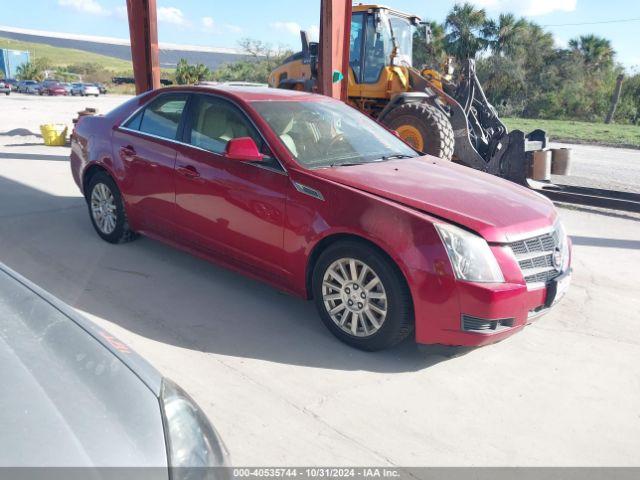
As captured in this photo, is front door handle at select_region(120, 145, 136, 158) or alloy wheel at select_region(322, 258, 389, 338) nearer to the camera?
alloy wheel at select_region(322, 258, 389, 338)

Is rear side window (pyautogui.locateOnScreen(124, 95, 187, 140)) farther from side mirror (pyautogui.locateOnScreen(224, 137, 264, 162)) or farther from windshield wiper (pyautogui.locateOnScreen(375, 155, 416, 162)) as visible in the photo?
windshield wiper (pyautogui.locateOnScreen(375, 155, 416, 162))

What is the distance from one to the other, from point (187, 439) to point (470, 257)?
6.93ft

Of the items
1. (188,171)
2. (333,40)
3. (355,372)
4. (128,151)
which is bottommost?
(355,372)

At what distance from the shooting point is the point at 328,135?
4.59 metres

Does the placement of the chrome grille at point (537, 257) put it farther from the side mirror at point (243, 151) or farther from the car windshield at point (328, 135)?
the side mirror at point (243, 151)

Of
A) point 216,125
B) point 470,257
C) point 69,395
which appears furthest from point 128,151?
point 69,395

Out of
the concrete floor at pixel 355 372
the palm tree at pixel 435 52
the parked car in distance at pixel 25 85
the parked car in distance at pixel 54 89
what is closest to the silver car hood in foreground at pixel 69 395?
the concrete floor at pixel 355 372

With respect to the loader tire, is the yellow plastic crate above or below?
below

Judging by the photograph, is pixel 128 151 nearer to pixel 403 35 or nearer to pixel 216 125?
pixel 216 125

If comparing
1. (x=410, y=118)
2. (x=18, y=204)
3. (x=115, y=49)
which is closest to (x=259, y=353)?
(x=18, y=204)

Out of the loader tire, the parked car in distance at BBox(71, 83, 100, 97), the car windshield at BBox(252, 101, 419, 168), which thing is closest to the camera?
the car windshield at BBox(252, 101, 419, 168)

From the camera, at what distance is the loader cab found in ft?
33.3

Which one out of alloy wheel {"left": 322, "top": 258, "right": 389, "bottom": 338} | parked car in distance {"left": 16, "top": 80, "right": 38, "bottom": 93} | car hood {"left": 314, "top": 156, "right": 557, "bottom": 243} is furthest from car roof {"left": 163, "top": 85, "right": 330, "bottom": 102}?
parked car in distance {"left": 16, "top": 80, "right": 38, "bottom": 93}

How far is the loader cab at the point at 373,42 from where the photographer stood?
1015 cm
